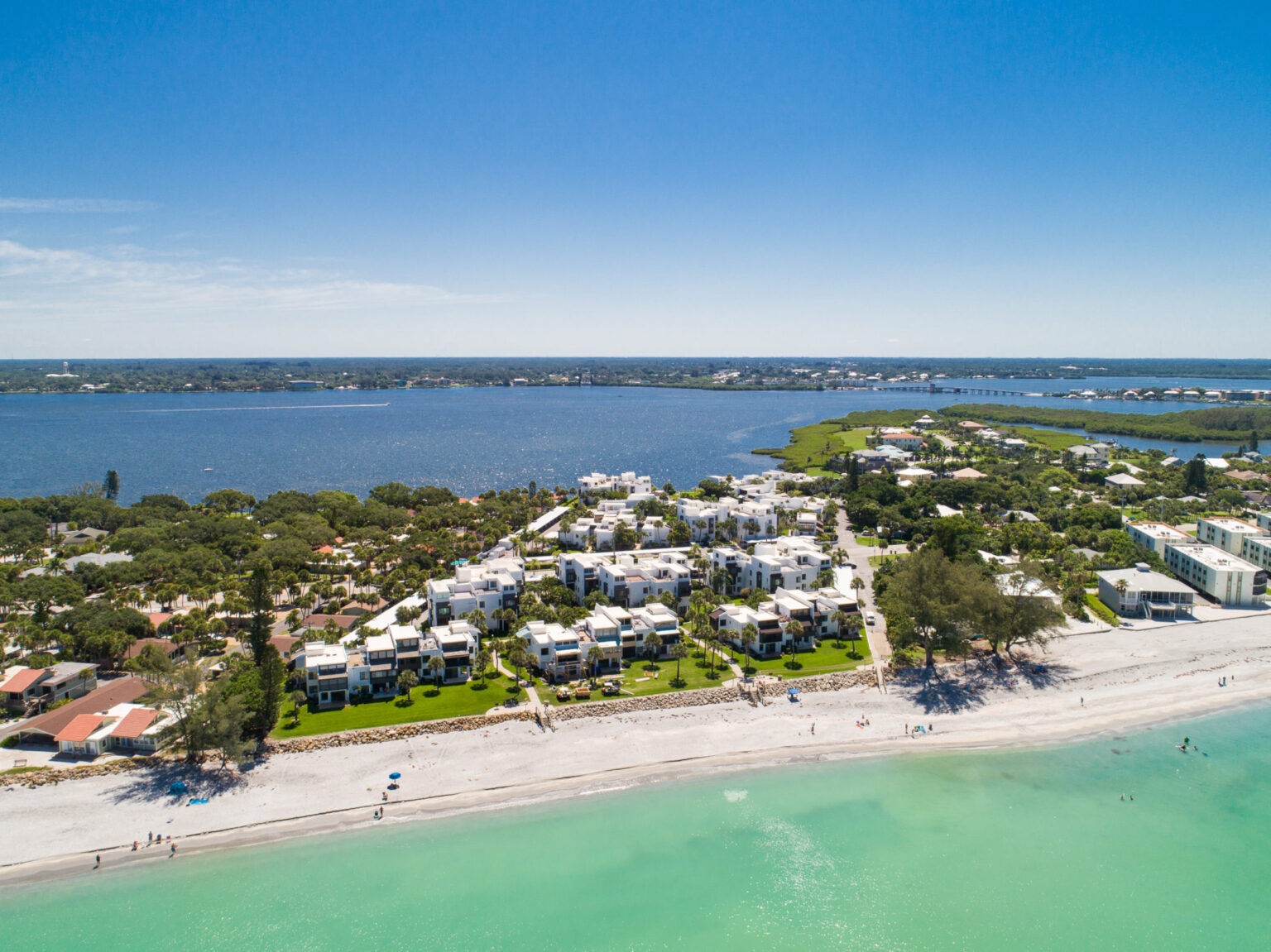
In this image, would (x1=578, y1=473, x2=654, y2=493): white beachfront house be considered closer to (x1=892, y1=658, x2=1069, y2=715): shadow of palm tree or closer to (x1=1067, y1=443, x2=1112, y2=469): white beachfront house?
(x1=892, y1=658, x2=1069, y2=715): shadow of palm tree

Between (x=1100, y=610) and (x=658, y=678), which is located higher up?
(x=1100, y=610)

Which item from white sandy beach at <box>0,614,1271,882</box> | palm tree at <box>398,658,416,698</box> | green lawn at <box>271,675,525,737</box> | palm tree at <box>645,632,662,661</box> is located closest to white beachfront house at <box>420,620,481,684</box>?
green lawn at <box>271,675,525,737</box>

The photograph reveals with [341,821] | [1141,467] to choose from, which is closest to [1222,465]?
[1141,467]

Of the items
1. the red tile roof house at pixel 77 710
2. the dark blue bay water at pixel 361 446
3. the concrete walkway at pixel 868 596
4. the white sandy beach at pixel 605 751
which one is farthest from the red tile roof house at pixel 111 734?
the dark blue bay water at pixel 361 446

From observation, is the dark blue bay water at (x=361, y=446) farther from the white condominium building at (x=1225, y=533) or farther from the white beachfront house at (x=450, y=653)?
the white condominium building at (x=1225, y=533)

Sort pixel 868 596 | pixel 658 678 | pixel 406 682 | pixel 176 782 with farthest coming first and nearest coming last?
pixel 868 596 < pixel 658 678 < pixel 406 682 < pixel 176 782

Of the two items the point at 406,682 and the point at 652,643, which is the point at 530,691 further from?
the point at 652,643

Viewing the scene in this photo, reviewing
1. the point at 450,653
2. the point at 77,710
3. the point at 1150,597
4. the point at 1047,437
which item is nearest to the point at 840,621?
the point at 1150,597
